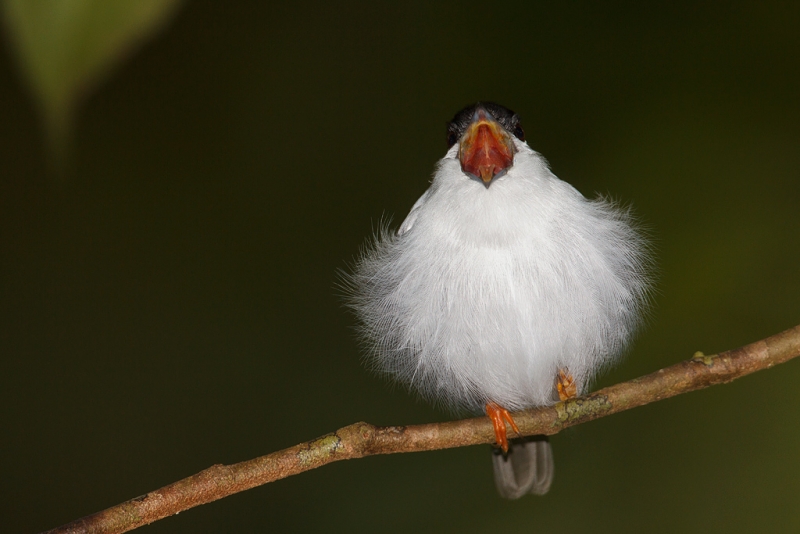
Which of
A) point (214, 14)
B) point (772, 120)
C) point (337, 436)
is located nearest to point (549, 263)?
→ point (337, 436)

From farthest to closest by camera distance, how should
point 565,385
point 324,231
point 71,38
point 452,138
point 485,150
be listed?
point 324,231, point 565,385, point 452,138, point 485,150, point 71,38

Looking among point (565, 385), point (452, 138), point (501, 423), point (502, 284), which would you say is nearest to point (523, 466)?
point (565, 385)

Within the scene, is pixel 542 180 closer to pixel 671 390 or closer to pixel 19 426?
pixel 671 390

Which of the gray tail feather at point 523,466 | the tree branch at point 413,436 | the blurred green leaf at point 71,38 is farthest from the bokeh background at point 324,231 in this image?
the blurred green leaf at point 71,38

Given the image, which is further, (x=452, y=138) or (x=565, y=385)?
(x=565, y=385)

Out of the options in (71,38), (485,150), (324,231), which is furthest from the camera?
(324,231)

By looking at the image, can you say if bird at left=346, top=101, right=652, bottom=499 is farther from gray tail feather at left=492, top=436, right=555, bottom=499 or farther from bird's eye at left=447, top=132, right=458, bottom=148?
gray tail feather at left=492, top=436, right=555, bottom=499

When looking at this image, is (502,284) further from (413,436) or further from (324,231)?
(324,231)

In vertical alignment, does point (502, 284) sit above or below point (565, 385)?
above
